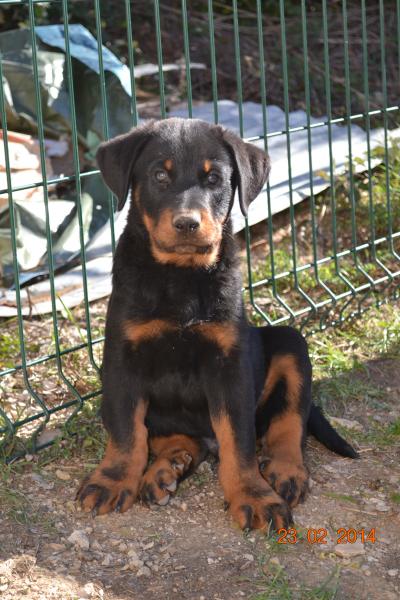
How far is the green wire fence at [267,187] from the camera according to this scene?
3666 mm

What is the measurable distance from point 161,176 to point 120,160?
0.16m

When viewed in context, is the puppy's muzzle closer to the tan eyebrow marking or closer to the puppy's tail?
the tan eyebrow marking

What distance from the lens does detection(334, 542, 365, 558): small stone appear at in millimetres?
2871

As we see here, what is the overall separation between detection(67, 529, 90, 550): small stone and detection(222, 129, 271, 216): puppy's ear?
1190 mm

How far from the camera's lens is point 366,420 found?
3.88m

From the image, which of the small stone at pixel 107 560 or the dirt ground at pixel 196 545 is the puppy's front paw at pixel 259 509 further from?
the small stone at pixel 107 560

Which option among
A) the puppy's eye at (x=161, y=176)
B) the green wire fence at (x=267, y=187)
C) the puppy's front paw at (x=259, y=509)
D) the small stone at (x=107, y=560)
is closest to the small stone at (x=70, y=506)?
the small stone at (x=107, y=560)

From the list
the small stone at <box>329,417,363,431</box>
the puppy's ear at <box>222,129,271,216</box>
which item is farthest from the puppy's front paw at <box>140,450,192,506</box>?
the puppy's ear at <box>222,129,271,216</box>

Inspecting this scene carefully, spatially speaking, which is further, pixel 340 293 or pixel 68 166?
pixel 68 166

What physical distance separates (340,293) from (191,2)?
16.5 feet

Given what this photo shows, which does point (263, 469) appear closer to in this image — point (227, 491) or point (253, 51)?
point (227, 491)

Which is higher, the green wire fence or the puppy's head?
the puppy's head

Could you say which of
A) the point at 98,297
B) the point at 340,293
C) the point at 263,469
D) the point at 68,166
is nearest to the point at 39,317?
the point at 98,297
